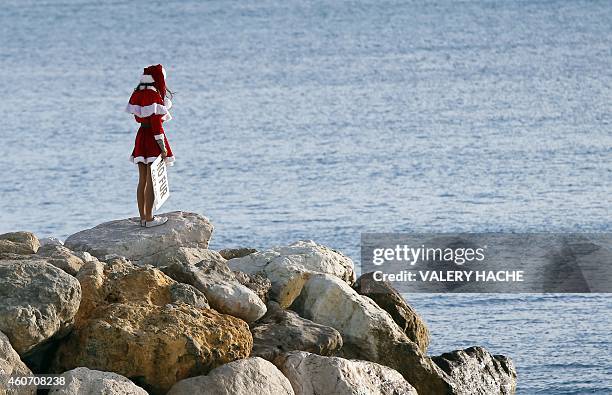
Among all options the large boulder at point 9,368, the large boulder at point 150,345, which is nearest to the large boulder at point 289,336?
the large boulder at point 150,345

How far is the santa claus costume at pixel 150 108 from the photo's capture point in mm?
18531

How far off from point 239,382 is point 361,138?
27598mm

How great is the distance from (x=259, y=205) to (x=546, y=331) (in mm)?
10860

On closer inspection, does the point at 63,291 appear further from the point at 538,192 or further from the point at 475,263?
the point at 538,192

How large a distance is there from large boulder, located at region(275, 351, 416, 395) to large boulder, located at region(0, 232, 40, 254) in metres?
3.33

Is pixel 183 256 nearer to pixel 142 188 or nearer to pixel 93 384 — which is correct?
pixel 142 188

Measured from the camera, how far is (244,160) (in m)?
39.7

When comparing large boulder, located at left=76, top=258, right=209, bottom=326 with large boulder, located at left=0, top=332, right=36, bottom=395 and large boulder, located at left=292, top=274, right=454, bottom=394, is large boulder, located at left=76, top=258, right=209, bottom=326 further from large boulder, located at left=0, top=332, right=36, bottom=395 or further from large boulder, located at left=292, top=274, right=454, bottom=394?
large boulder, located at left=292, top=274, right=454, bottom=394

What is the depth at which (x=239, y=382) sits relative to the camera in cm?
1541

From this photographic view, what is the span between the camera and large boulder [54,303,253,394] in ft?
50.8

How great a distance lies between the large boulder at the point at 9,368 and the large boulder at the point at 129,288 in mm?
1253

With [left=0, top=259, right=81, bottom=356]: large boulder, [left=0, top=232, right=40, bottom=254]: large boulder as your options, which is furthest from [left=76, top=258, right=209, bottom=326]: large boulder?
[left=0, top=232, right=40, bottom=254]: large boulder

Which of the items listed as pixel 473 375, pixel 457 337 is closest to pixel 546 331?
pixel 457 337

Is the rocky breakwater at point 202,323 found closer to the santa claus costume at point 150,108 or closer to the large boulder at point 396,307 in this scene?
the large boulder at point 396,307
